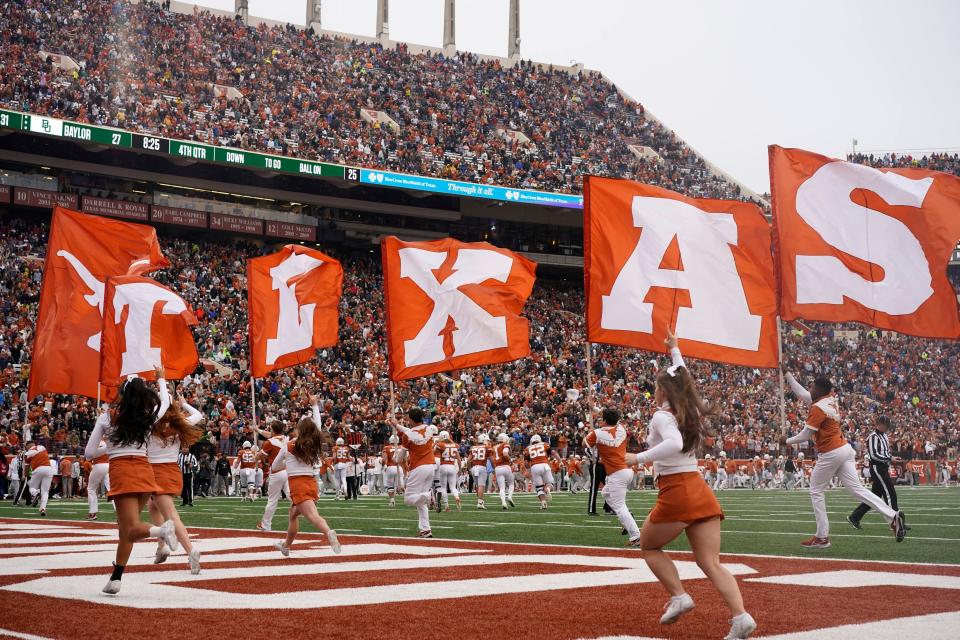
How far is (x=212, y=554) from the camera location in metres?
12.0

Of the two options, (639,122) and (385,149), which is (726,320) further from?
(639,122)

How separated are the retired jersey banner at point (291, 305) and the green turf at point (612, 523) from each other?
3151 mm

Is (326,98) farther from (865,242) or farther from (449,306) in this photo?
(865,242)

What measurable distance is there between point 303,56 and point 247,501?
29250 millimetres

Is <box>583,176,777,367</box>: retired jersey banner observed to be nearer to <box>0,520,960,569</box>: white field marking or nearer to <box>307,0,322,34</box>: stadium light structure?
<box>0,520,960,569</box>: white field marking

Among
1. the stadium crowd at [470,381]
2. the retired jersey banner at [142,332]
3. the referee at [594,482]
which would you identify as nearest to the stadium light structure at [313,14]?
the stadium crowd at [470,381]

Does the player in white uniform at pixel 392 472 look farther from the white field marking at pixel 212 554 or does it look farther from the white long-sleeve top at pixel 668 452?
the white long-sleeve top at pixel 668 452

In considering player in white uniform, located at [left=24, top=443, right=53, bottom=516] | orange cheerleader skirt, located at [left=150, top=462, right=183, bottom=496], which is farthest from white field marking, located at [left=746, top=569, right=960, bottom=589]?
player in white uniform, located at [left=24, top=443, right=53, bottom=516]

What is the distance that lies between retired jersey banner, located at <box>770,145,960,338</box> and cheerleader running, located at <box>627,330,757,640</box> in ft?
20.0

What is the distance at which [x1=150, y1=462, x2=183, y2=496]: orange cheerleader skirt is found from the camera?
10.5 m

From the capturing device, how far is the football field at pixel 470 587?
256 inches

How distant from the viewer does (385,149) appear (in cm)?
4819

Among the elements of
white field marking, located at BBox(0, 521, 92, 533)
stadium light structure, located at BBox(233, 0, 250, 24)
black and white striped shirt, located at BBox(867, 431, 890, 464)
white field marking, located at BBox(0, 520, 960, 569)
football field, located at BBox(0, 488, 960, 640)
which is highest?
stadium light structure, located at BBox(233, 0, 250, 24)

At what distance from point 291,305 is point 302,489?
27.8ft
